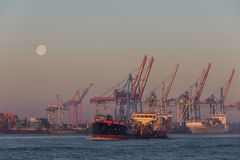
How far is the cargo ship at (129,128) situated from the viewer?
14800cm

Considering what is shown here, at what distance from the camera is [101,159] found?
80625mm

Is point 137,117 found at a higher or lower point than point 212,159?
higher

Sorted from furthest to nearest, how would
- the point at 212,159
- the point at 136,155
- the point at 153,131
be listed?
the point at 153,131 → the point at 136,155 → the point at 212,159

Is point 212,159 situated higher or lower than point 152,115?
lower

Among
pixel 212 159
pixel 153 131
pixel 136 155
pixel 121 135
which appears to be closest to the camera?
pixel 212 159

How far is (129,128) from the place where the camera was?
15262 cm

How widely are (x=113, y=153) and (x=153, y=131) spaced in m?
68.3

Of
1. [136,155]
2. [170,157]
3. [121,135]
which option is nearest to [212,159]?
[170,157]

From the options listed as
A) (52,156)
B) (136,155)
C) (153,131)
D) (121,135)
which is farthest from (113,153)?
(153,131)

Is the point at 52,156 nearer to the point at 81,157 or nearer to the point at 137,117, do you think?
the point at 81,157

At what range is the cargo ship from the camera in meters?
148

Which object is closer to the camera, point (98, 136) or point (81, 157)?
point (81, 157)

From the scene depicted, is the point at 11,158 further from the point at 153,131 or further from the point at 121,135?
the point at 153,131

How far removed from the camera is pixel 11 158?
83000 mm
